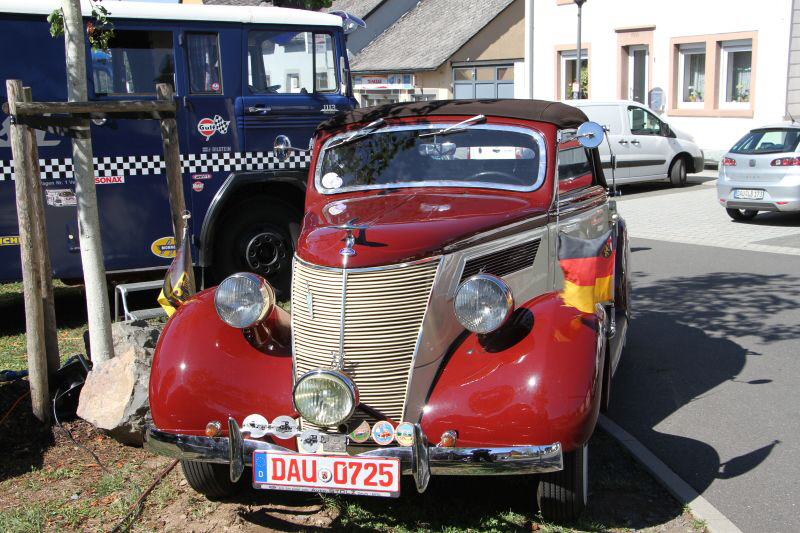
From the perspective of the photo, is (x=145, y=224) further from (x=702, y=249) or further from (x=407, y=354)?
(x=702, y=249)

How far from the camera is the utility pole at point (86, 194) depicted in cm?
542

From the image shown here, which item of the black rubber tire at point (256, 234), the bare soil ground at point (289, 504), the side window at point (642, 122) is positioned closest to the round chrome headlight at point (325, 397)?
the bare soil ground at point (289, 504)

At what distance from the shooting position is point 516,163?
532 centimetres

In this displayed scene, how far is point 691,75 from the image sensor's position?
22.7 metres

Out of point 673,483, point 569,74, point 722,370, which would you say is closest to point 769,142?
point 722,370

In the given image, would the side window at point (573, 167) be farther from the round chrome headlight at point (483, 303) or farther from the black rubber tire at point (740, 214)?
the black rubber tire at point (740, 214)

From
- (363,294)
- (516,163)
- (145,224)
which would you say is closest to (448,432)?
(363,294)

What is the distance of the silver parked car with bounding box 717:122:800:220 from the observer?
13.0 metres

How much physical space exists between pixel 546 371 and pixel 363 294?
905 mm

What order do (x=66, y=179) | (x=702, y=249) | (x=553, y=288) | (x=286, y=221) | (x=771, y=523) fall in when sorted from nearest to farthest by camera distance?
(x=771, y=523) < (x=553, y=288) < (x=66, y=179) < (x=286, y=221) < (x=702, y=249)

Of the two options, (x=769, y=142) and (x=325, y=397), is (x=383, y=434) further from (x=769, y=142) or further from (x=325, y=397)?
(x=769, y=142)

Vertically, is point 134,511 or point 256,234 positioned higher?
point 256,234

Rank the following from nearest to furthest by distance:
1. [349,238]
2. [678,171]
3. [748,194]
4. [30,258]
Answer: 1. [349,238]
2. [30,258]
3. [748,194]
4. [678,171]

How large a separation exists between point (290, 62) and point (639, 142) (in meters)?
10.8
